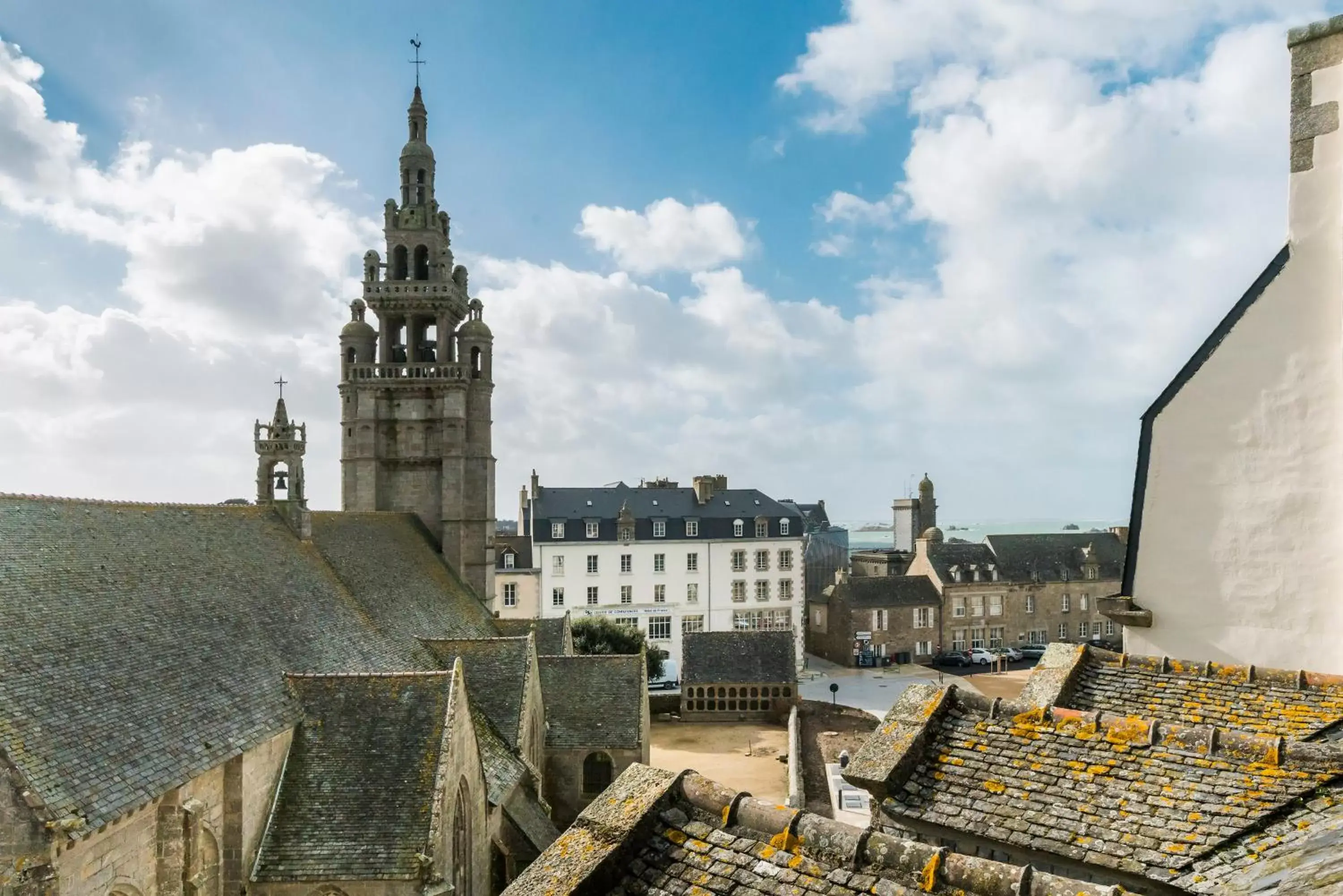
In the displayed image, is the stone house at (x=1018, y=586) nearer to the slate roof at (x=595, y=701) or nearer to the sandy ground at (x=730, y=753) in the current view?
the sandy ground at (x=730, y=753)

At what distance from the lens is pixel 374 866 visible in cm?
1426

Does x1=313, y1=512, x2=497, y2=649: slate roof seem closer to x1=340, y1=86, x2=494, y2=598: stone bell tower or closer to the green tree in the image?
x1=340, y1=86, x2=494, y2=598: stone bell tower

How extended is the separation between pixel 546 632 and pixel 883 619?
34515 millimetres

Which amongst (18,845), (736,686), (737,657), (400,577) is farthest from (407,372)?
(18,845)

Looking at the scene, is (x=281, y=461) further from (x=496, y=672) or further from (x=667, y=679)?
(x=667, y=679)

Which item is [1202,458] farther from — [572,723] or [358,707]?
[572,723]

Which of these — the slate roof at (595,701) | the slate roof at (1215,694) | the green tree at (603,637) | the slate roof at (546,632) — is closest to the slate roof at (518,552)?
the green tree at (603,637)

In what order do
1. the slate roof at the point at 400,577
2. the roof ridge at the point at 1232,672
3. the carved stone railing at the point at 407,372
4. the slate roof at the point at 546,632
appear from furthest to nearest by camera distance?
the carved stone railing at the point at 407,372 → the slate roof at the point at 546,632 → the slate roof at the point at 400,577 → the roof ridge at the point at 1232,672

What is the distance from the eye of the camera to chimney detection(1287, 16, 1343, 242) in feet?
27.1

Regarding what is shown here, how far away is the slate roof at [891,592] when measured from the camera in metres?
60.9

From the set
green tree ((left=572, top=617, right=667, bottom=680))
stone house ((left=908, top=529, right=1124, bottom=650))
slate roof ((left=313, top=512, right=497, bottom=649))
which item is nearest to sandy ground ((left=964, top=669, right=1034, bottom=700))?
stone house ((left=908, top=529, right=1124, bottom=650))

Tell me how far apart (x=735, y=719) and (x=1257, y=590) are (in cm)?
4024

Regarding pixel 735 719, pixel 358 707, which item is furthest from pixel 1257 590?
pixel 735 719

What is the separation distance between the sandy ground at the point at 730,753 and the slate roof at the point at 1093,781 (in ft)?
86.9
